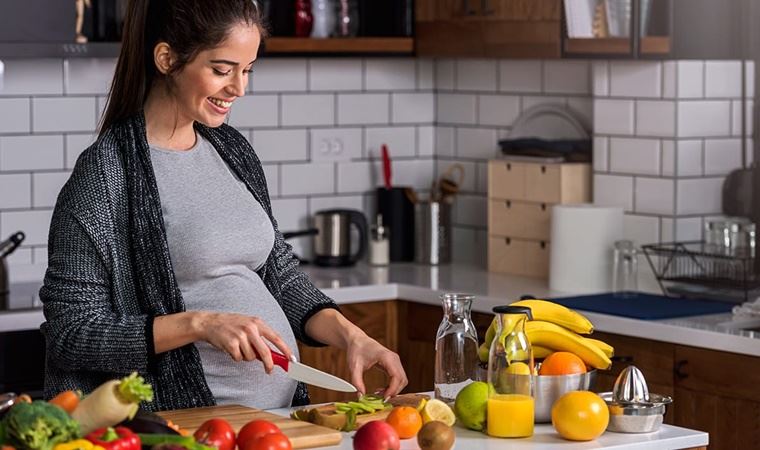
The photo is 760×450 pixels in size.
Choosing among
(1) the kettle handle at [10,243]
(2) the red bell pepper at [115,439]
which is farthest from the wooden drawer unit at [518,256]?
(2) the red bell pepper at [115,439]

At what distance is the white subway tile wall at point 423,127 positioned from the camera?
4.07 m

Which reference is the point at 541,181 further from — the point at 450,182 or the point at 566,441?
the point at 566,441

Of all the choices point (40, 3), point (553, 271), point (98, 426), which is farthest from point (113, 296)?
point (553, 271)

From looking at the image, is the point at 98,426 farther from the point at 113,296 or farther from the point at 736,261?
the point at 736,261

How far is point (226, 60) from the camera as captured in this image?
259 centimetres

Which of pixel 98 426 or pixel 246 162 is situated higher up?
pixel 246 162

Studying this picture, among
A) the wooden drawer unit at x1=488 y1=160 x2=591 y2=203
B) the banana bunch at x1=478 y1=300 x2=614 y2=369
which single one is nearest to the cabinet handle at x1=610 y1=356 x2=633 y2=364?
the wooden drawer unit at x1=488 y1=160 x2=591 y2=203

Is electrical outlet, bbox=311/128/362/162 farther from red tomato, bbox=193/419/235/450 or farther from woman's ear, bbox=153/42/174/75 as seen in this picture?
red tomato, bbox=193/419/235/450

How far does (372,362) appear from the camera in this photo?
104 inches

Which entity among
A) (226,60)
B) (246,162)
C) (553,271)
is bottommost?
(553,271)

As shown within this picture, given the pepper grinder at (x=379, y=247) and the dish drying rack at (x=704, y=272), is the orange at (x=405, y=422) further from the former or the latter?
the pepper grinder at (x=379, y=247)

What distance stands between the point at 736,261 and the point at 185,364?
178 cm

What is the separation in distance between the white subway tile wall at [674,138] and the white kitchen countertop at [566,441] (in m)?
1.73

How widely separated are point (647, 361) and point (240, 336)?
1.52 metres
